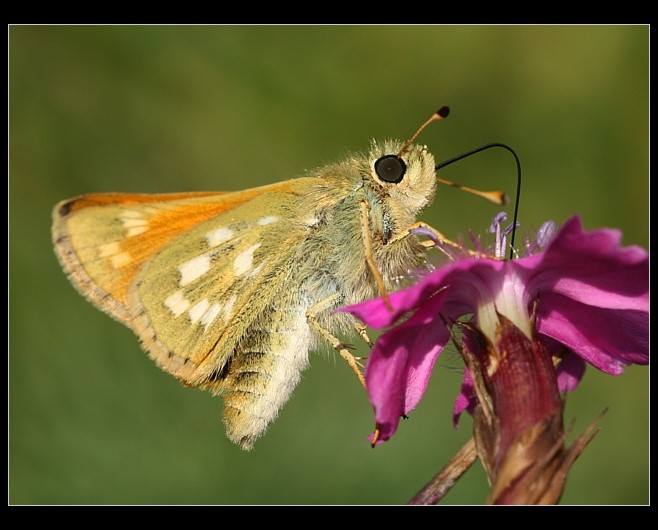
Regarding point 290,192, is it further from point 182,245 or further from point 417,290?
point 417,290

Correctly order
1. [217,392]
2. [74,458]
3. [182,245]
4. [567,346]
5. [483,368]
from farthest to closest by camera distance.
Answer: [74,458], [182,245], [217,392], [567,346], [483,368]

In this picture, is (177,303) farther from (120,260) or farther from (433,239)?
(433,239)

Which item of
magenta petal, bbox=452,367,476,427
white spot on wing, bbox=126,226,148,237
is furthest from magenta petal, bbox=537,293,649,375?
white spot on wing, bbox=126,226,148,237

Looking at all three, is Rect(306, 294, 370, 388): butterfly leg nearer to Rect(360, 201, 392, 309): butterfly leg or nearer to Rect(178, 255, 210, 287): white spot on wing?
Rect(360, 201, 392, 309): butterfly leg

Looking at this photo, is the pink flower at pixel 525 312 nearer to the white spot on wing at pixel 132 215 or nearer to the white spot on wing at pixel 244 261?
the white spot on wing at pixel 244 261

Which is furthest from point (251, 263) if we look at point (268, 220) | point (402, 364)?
point (402, 364)

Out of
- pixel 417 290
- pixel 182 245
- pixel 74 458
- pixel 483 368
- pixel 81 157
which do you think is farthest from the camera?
pixel 81 157

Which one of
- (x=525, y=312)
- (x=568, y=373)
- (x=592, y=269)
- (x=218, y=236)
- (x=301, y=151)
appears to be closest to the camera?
(x=592, y=269)

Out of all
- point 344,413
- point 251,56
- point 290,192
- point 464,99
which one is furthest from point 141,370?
point 464,99
